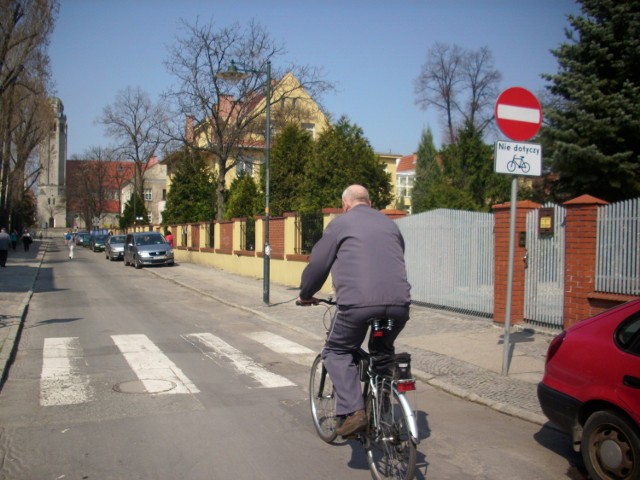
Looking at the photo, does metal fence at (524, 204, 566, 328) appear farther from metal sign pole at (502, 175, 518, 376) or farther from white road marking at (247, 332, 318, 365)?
white road marking at (247, 332, 318, 365)

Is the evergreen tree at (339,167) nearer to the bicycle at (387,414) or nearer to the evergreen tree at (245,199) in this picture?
the evergreen tree at (245,199)

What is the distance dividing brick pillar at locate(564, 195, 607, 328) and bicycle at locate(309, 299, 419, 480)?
6.08 m

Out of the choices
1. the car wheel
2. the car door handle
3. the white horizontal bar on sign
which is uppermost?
the white horizontal bar on sign

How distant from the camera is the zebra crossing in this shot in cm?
680

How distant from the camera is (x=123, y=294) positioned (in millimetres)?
18188

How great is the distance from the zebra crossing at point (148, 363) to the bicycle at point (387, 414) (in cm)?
307

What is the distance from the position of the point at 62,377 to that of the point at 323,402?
4.15 meters

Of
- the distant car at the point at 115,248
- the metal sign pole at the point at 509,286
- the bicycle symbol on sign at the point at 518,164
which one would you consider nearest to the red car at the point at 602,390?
the metal sign pole at the point at 509,286

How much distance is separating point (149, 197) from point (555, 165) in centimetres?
8776

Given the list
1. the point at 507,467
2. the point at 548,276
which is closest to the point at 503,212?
the point at 548,276

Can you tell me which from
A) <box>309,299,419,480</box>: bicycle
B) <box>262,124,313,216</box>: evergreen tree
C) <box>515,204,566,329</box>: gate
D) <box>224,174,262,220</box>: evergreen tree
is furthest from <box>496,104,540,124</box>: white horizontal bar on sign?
<box>224,174,262,220</box>: evergreen tree

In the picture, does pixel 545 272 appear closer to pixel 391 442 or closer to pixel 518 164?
pixel 518 164

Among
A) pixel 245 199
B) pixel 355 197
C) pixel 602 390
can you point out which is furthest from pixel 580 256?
pixel 245 199

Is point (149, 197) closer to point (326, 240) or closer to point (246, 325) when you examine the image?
point (246, 325)
